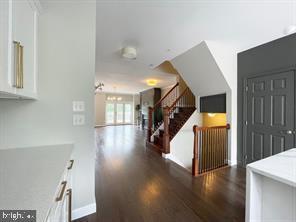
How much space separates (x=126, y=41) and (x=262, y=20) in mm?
2296

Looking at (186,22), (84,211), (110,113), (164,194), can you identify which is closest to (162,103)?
(186,22)

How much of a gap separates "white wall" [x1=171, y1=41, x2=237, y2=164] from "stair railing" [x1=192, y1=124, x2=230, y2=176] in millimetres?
150

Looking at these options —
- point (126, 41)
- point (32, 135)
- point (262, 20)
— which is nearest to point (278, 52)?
point (262, 20)

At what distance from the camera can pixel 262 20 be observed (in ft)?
7.32

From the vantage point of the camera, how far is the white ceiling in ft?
6.36

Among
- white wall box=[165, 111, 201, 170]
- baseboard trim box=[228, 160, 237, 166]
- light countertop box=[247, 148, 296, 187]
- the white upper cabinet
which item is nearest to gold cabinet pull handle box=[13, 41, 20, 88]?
the white upper cabinet

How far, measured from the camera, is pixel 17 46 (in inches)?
42.2

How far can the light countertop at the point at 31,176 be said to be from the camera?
0.71m

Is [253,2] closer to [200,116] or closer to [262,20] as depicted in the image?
[262,20]

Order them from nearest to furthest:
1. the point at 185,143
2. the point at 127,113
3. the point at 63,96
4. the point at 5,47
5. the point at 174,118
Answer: the point at 5,47, the point at 63,96, the point at 185,143, the point at 174,118, the point at 127,113

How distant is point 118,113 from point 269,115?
11.0 meters

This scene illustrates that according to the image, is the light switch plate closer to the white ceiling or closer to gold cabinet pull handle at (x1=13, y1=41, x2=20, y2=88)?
gold cabinet pull handle at (x1=13, y1=41, x2=20, y2=88)

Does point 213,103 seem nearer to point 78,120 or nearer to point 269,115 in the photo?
point 269,115

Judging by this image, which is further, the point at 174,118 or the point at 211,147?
the point at 174,118
